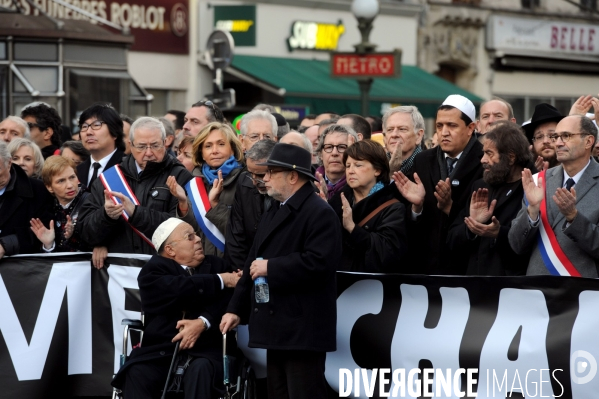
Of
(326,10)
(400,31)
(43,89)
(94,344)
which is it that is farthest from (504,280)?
(400,31)

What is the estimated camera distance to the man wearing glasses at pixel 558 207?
23.9ft

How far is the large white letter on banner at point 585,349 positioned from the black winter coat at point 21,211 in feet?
14.0

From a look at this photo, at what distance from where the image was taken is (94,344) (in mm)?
8938

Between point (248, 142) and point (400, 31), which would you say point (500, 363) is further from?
point (400, 31)

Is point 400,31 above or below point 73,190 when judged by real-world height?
above

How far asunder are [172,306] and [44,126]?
4.33 m

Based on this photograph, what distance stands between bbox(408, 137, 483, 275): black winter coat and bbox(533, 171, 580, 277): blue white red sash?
85 cm

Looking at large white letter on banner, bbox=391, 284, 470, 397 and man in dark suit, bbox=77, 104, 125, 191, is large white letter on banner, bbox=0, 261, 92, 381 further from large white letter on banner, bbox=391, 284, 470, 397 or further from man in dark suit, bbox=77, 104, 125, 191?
large white letter on banner, bbox=391, 284, 470, 397

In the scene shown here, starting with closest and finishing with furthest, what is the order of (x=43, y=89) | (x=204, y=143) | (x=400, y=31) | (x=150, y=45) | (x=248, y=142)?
(x=204, y=143)
(x=248, y=142)
(x=43, y=89)
(x=150, y=45)
(x=400, y=31)

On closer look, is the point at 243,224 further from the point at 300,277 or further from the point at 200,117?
the point at 200,117

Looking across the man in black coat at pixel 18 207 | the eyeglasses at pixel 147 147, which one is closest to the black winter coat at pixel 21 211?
the man in black coat at pixel 18 207

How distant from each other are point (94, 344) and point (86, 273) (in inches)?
22.7

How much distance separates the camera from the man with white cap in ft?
27.0

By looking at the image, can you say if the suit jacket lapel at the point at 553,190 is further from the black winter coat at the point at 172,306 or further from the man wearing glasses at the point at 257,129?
the man wearing glasses at the point at 257,129
